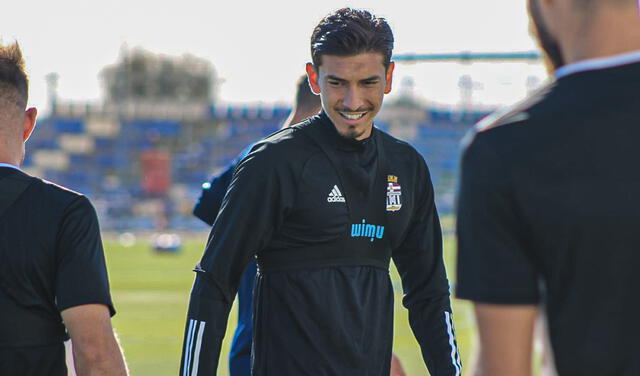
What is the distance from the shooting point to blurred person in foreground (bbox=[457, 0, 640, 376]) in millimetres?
2146

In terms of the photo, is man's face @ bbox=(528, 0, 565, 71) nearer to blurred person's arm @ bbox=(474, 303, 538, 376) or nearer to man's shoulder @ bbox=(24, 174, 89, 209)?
blurred person's arm @ bbox=(474, 303, 538, 376)

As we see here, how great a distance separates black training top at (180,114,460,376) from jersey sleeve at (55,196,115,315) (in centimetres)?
62

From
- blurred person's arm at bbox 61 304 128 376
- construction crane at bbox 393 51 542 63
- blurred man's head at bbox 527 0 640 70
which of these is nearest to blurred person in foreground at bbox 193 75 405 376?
blurred person's arm at bbox 61 304 128 376

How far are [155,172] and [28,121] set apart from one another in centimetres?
5613

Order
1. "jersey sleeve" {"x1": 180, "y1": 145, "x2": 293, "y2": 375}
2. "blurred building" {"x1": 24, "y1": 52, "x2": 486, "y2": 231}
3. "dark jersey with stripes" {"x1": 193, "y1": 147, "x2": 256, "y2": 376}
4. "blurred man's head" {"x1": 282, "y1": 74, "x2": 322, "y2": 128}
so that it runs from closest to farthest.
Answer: "jersey sleeve" {"x1": 180, "y1": 145, "x2": 293, "y2": 375}
"dark jersey with stripes" {"x1": 193, "y1": 147, "x2": 256, "y2": 376}
"blurred man's head" {"x1": 282, "y1": 74, "x2": 322, "y2": 128}
"blurred building" {"x1": 24, "y1": 52, "x2": 486, "y2": 231}

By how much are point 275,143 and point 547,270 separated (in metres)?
1.93

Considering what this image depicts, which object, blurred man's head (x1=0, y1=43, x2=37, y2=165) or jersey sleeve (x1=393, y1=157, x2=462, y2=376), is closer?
blurred man's head (x1=0, y1=43, x2=37, y2=165)

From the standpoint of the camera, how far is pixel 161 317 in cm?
1945

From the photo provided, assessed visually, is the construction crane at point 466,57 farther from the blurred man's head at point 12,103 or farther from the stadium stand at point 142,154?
the stadium stand at point 142,154

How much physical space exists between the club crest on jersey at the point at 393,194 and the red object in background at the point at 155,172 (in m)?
54.8

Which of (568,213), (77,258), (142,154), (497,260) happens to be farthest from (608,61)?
(142,154)

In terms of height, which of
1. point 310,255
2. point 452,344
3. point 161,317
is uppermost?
point 310,255

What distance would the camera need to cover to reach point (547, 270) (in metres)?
2.20

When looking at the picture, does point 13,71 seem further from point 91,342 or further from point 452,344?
point 452,344
